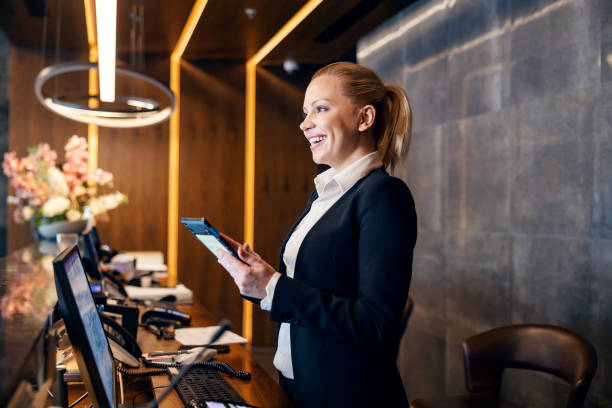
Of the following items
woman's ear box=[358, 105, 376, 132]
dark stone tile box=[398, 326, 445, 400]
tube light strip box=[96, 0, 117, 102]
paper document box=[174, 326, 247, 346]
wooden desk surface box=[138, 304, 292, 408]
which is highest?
tube light strip box=[96, 0, 117, 102]

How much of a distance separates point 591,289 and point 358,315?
1.70 m

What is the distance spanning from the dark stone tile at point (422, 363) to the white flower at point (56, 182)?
8.13ft

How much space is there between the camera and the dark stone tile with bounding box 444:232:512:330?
295 centimetres

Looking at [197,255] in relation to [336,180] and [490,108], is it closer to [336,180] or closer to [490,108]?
[490,108]

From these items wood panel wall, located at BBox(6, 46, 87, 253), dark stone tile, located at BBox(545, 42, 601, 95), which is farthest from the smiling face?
wood panel wall, located at BBox(6, 46, 87, 253)

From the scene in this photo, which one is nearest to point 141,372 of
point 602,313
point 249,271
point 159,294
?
point 249,271

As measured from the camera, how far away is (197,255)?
5.92 meters

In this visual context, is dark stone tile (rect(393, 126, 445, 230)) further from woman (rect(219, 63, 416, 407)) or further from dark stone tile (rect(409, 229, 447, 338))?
woman (rect(219, 63, 416, 407))

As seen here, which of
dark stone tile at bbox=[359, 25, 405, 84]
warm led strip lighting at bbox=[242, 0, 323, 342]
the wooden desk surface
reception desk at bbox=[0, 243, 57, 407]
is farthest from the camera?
warm led strip lighting at bbox=[242, 0, 323, 342]

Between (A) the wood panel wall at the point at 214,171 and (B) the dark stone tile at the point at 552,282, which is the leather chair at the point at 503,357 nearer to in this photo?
(B) the dark stone tile at the point at 552,282

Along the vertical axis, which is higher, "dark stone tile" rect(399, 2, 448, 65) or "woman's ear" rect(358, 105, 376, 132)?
"dark stone tile" rect(399, 2, 448, 65)

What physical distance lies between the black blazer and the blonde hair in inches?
3.8

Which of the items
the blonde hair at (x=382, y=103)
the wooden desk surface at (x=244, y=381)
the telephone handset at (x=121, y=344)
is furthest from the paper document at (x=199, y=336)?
the blonde hair at (x=382, y=103)

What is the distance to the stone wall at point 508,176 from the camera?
2.41 m
